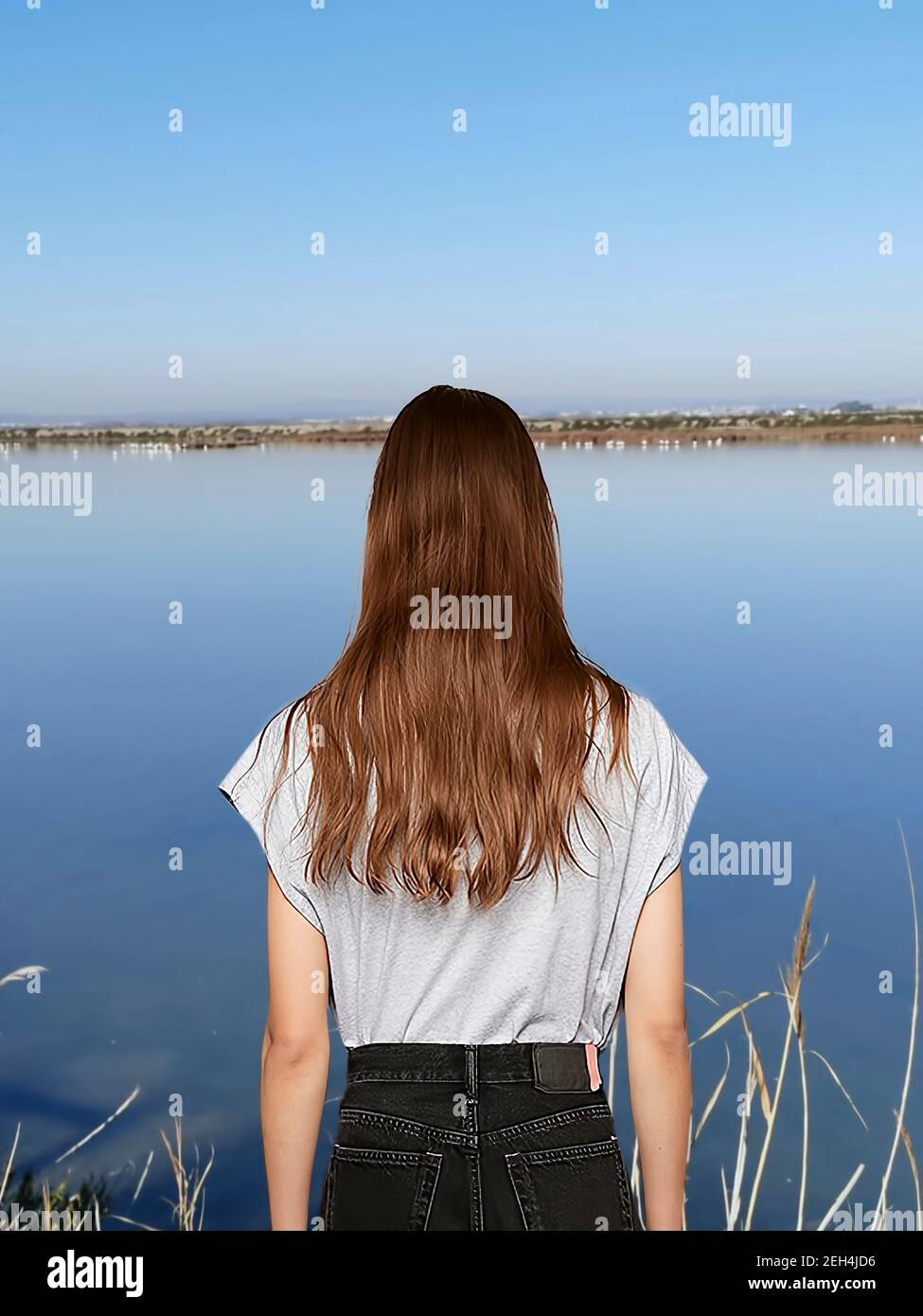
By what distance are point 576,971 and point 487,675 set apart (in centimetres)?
29

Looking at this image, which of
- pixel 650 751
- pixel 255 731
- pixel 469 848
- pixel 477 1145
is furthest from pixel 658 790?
pixel 255 731

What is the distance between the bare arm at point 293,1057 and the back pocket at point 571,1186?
0.27m

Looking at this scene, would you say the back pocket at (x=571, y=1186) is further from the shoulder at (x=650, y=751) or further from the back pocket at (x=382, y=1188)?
the shoulder at (x=650, y=751)

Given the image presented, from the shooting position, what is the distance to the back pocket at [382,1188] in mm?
1263

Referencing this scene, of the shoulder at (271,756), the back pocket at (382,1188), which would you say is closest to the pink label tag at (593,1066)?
the back pocket at (382,1188)

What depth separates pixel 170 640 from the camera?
8.73m

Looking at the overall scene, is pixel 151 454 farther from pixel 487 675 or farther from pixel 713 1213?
pixel 487 675

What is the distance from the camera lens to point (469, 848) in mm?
1303

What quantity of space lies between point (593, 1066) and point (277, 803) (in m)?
0.39

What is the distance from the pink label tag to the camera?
51.5 inches

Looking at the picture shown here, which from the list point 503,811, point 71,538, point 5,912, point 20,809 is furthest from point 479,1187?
point 71,538

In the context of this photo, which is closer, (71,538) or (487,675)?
(487,675)

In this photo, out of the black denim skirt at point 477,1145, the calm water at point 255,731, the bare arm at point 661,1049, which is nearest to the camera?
the black denim skirt at point 477,1145

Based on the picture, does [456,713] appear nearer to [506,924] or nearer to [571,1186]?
[506,924]
